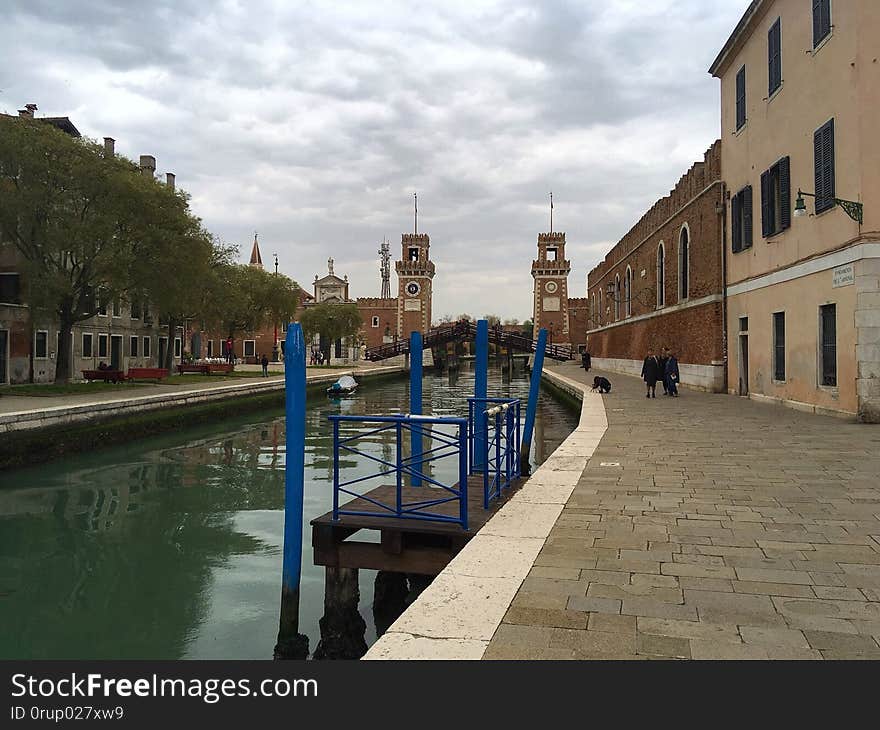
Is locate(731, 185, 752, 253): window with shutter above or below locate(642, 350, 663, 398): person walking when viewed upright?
above

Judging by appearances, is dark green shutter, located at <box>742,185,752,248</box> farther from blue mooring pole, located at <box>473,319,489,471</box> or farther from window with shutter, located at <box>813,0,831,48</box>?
blue mooring pole, located at <box>473,319,489,471</box>

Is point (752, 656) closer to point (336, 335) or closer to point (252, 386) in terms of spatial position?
point (252, 386)

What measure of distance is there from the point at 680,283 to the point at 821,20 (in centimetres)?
1059

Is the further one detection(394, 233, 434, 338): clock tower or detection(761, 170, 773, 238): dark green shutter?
detection(394, 233, 434, 338): clock tower

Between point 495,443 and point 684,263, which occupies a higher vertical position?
point 684,263

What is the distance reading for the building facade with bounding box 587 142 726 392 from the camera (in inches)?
722

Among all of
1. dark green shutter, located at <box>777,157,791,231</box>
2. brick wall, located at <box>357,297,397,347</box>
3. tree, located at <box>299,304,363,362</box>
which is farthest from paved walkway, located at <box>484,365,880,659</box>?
brick wall, located at <box>357,297,397,347</box>

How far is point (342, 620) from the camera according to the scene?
5.09 metres

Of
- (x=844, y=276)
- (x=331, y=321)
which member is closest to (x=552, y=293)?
(x=331, y=321)

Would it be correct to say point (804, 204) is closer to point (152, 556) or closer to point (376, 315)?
point (152, 556)

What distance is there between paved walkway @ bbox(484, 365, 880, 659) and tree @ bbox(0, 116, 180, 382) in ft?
57.3

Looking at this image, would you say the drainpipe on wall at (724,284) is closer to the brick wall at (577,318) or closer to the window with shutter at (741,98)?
the window with shutter at (741,98)

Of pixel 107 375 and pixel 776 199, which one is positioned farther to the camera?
pixel 107 375

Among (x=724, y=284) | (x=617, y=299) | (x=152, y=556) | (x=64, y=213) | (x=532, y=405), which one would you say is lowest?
(x=152, y=556)
